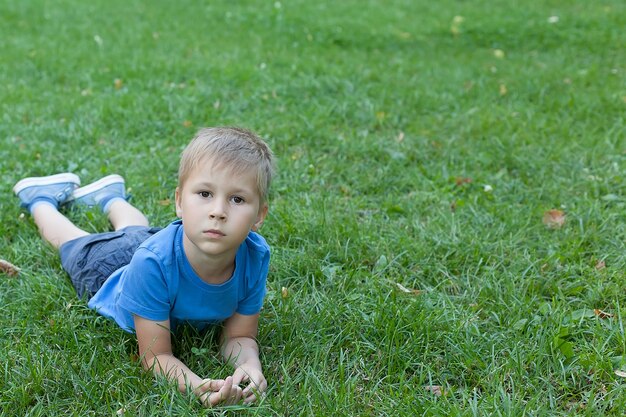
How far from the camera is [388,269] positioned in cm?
322

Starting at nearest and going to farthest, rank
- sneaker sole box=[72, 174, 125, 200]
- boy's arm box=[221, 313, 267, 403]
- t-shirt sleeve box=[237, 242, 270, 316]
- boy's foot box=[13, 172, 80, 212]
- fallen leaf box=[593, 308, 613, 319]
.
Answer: boy's arm box=[221, 313, 267, 403]
t-shirt sleeve box=[237, 242, 270, 316]
fallen leaf box=[593, 308, 613, 319]
boy's foot box=[13, 172, 80, 212]
sneaker sole box=[72, 174, 125, 200]

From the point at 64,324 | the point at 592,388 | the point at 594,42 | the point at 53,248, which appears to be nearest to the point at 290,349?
the point at 64,324

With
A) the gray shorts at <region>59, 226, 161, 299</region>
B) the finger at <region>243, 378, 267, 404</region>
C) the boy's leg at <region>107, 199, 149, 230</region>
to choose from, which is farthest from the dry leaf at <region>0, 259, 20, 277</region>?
the finger at <region>243, 378, 267, 404</region>

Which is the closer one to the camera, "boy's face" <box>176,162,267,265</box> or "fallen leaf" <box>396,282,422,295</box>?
"boy's face" <box>176,162,267,265</box>

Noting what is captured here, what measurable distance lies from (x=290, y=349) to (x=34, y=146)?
2.79m

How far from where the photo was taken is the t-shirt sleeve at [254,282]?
8.32ft

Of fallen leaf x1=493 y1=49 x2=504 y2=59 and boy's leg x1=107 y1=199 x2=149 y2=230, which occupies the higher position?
boy's leg x1=107 y1=199 x2=149 y2=230

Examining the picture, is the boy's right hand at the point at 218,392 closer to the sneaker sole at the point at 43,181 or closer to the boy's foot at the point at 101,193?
the boy's foot at the point at 101,193

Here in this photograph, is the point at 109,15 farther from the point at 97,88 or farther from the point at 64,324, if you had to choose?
the point at 64,324

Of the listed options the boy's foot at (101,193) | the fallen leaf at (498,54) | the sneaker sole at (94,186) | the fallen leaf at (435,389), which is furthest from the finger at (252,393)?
the fallen leaf at (498,54)

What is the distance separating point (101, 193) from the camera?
12.0 feet

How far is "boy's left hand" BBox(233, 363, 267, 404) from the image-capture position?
229 centimetres

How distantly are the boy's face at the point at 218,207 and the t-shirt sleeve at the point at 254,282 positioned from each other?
0.23 metres

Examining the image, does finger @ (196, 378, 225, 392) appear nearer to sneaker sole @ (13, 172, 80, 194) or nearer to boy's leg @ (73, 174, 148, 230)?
boy's leg @ (73, 174, 148, 230)
